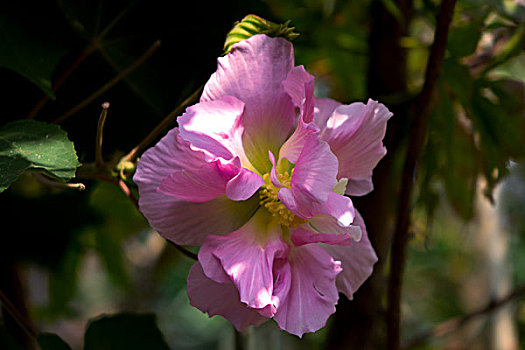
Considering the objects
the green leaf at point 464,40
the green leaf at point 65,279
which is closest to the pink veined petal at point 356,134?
the green leaf at point 464,40

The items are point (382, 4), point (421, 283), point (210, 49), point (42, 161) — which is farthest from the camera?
point (421, 283)

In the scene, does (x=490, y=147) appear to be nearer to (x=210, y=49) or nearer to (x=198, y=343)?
(x=210, y=49)

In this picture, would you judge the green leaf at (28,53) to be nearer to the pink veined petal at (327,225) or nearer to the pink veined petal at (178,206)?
the pink veined petal at (178,206)

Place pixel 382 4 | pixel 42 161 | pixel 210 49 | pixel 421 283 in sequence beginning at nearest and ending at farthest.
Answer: pixel 42 161 < pixel 210 49 < pixel 382 4 < pixel 421 283

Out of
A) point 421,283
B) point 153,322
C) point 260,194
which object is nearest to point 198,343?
point 421,283

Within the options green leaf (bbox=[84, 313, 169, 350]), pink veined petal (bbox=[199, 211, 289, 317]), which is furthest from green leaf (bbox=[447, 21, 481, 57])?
green leaf (bbox=[84, 313, 169, 350])

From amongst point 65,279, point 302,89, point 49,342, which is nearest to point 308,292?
→ point 302,89

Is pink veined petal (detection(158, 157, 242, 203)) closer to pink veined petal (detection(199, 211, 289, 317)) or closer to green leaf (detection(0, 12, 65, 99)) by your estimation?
pink veined petal (detection(199, 211, 289, 317))

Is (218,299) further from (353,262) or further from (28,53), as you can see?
(28,53)
